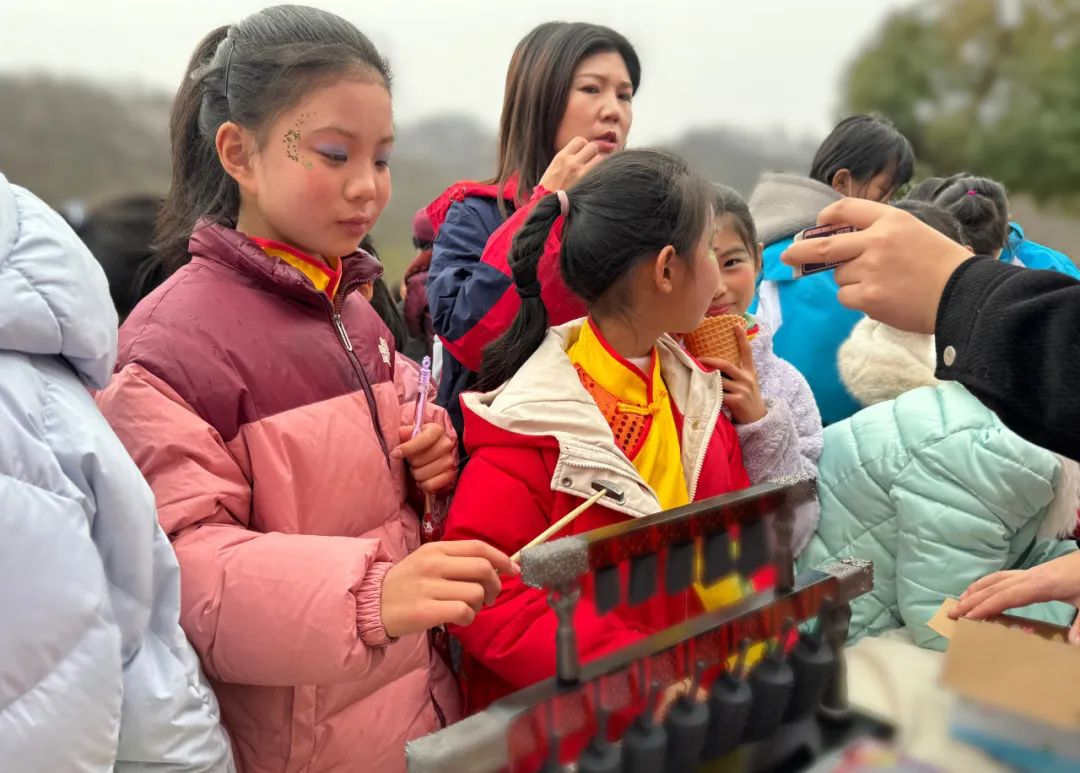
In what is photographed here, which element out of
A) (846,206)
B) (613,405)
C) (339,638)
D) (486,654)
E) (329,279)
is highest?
(846,206)

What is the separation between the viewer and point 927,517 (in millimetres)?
1317

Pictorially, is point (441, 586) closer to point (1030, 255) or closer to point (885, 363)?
point (885, 363)

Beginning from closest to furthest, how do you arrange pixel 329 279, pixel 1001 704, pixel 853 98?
1. pixel 1001 704
2. pixel 329 279
3. pixel 853 98

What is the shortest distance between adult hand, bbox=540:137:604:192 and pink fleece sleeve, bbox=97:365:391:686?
0.75 m

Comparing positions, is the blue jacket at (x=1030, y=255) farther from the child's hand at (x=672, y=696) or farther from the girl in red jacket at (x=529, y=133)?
the child's hand at (x=672, y=696)

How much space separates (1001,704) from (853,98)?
7.36 meters

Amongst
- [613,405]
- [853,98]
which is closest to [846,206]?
[613,405]

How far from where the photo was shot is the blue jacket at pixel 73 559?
0.66 meters

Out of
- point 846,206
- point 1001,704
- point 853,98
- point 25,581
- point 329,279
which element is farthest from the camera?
point 853,98

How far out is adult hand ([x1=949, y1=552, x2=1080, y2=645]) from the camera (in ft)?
3.70

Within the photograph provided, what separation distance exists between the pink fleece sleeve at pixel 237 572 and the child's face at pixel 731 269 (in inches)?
40.3

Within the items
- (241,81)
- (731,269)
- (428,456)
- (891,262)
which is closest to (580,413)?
(428,456)

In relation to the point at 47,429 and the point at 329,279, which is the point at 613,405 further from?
the point at 47,429

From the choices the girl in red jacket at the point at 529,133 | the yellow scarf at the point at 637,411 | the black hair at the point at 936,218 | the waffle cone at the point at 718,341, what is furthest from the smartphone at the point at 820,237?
the black hair at the point at 936,218
